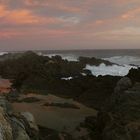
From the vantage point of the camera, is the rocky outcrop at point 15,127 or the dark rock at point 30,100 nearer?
the rocky outcrop at point 15,127

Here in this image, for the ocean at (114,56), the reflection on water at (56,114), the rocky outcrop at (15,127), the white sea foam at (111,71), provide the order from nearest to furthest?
the rocky outcrop at (15,127) → the reflection on water at (56,114) → the white sea foam at (111,71) → the ocean at (114,56)

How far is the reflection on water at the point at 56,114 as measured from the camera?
930cm

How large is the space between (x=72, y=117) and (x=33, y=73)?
8.56 metres

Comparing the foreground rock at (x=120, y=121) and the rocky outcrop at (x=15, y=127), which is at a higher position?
the rocky outcrop at (x=15, y=127)

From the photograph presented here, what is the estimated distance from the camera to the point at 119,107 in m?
7.61

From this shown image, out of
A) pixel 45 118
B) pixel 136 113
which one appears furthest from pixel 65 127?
pixel 136 113

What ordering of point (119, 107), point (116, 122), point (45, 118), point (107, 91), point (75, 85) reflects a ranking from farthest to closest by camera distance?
1. point (75, 85)
2. point (107, 91)
3. point (45, 118)
4. point (119, 107)
5. point (116, 122)

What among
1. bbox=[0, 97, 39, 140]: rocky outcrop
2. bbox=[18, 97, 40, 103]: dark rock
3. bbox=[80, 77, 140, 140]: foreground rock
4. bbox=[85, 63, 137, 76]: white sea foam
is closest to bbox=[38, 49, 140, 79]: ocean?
bbox=[85, 63, 137, 76]: white sea foam

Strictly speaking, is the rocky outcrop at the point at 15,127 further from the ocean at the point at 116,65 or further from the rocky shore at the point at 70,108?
the ocean at the point at 116,65

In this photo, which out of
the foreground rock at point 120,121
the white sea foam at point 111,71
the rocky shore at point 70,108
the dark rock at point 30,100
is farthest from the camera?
the white sea foam at point 111,71

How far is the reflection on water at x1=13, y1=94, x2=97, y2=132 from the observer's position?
30.5ft

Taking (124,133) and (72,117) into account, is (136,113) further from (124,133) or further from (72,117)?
(72,117)

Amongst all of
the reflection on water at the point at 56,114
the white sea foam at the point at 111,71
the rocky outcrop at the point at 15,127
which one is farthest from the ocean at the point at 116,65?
the rocky outcrop at the point at 15,127

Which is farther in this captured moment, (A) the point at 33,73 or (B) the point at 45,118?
(A) the point at 33,73
